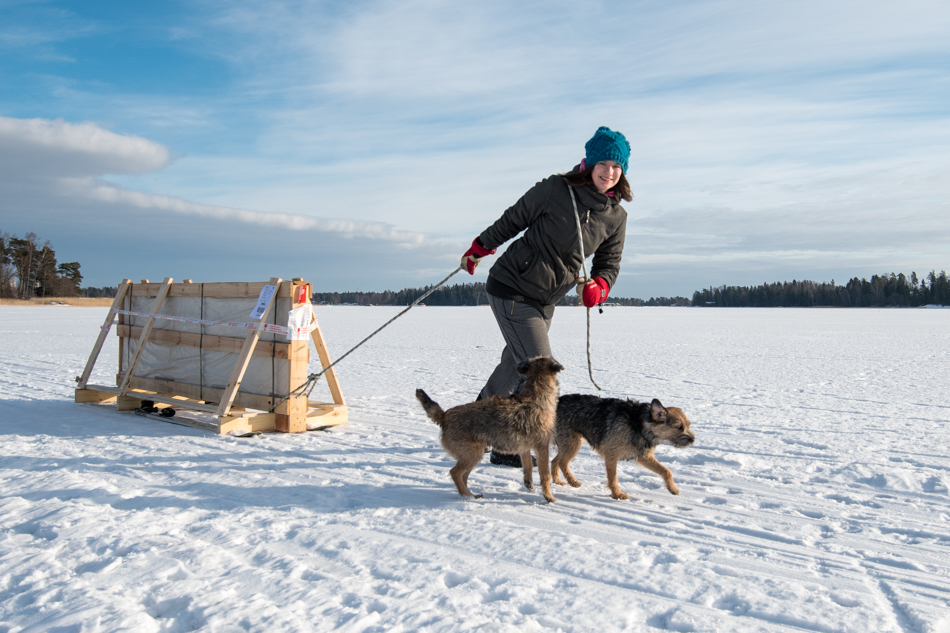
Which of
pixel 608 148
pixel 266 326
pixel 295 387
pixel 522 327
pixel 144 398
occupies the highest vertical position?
pixel 608 148

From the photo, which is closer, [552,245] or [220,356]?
[552,245]

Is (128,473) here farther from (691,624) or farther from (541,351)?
(691,624)

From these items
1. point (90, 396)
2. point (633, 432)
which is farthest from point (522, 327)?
point (90, 396)

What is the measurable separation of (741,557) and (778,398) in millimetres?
5936

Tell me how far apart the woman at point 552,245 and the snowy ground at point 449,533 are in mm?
1265

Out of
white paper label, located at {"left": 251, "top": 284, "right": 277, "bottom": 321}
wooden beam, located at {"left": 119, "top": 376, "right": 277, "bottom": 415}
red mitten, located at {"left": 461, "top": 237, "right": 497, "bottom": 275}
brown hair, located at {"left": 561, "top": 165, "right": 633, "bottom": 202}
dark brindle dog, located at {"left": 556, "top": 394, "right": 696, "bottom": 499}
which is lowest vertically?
wooden beam, located at {"left": 119, "top": 376, "right": 277, "bottom": 415}

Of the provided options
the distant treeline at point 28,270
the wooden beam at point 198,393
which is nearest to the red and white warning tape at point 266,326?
the wooden beam at point 198,393

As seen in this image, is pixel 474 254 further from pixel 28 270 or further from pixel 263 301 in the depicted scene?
pixel 28 270

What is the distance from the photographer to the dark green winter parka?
4.20m

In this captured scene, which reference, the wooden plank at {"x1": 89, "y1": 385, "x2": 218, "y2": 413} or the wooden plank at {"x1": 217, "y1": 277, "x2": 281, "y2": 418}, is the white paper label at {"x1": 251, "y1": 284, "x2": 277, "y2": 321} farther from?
the wooden plank at {"x1": 89, "y1": 385, "x2": 218, "y2": 413}

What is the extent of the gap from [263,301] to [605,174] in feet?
13.2

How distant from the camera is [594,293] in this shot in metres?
4.31

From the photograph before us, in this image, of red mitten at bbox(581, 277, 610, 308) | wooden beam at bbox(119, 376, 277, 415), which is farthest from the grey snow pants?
wooden beam at bbox(119, 376, 277, 415)

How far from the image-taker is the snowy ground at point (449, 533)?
8.23ft
